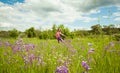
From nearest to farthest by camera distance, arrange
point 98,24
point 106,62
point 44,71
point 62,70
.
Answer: point 62,70 → point 44,71 → point 106,62 → point 98,24

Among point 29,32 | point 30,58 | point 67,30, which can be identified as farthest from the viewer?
point 29,32

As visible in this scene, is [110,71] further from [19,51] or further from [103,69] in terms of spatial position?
[19,51]

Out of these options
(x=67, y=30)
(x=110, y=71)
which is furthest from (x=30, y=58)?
Answer: (x=67, y=30)

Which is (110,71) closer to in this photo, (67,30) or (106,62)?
(106,62)

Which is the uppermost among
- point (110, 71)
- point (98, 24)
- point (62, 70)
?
point (98, 24)

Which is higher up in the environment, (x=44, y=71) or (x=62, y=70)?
(x=62, y=70)

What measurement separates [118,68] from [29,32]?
34.3 meters

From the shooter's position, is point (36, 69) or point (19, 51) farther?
point (19, 51)

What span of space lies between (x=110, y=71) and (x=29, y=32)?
34396mm

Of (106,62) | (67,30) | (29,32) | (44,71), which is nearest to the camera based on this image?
(44,71)

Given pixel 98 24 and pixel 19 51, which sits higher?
pixel 98 24

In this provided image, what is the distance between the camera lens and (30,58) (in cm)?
359

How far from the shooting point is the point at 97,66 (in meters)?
3.09

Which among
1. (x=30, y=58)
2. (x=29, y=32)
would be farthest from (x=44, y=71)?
(x=29, y=32)
